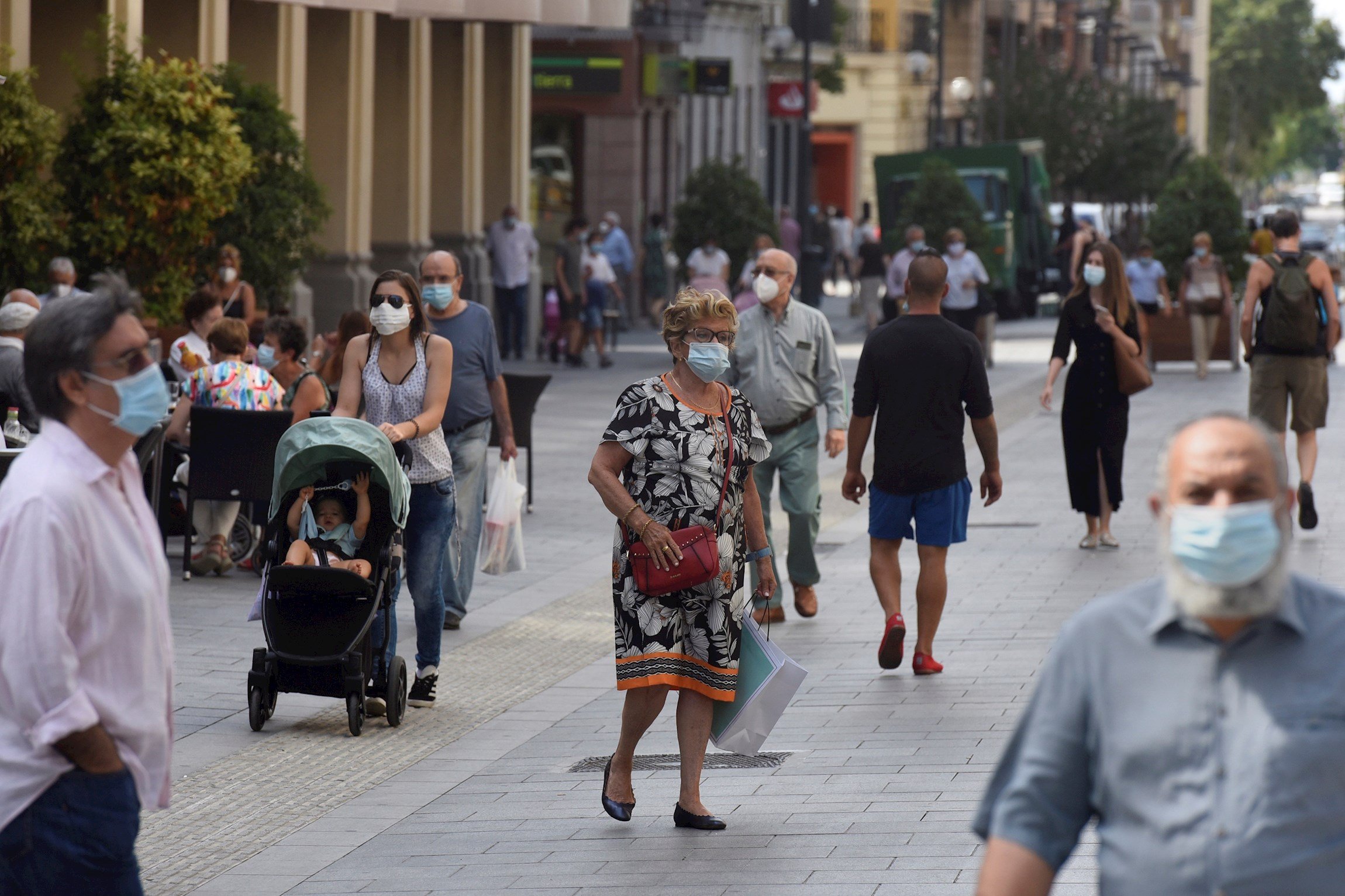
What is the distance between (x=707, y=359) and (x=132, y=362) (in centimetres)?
297

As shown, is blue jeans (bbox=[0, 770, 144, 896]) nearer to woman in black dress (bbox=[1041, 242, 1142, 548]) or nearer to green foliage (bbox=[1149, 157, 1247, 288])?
woman in black dress (bbox=[1041, 242, 1142, 548])

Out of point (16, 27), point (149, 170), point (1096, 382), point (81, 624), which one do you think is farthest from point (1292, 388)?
point (81, 624)

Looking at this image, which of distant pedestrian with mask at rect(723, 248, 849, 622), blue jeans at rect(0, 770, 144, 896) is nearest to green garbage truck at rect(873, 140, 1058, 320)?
distant pedestrian with mask at rect(723, 248, 849, 622)

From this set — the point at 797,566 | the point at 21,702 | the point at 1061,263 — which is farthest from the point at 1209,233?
the point at 21,702

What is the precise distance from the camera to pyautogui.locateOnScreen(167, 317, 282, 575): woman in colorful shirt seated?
1174cm

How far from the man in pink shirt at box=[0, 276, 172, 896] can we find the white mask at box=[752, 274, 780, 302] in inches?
248

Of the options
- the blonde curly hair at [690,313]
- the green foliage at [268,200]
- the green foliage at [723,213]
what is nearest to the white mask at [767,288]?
the blonde curly hair at [690,313]

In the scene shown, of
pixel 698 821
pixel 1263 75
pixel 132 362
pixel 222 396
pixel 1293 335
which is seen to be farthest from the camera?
pixel 1263 75

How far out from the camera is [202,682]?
29.3 ft

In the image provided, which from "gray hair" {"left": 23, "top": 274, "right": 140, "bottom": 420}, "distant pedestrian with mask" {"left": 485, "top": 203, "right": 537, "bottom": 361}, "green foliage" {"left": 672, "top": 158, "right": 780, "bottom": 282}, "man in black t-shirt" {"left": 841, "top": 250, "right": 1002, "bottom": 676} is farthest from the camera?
"green foliage" {"left": 672, "top": 158, "right": 780, "bottom": 282}

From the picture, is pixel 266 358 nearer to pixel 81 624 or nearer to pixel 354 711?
pixel 354 711

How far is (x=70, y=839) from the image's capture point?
12.2 feet

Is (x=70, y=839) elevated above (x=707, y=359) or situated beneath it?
situated beneath

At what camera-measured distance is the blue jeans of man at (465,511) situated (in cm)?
955
